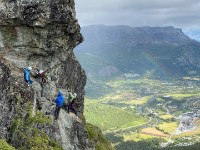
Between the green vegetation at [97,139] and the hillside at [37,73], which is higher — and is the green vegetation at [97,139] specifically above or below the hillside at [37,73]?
below

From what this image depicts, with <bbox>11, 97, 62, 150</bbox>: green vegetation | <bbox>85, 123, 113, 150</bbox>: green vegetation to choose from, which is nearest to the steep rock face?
<bbox>11, 97, 62, 150</bbox>: green vegetation

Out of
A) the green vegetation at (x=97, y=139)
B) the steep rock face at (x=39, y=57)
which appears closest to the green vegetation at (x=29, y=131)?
the steep rock face at (x=39, y=57)

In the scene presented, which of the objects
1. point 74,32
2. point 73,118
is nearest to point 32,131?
point 73,118

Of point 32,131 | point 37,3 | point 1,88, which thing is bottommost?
point 32,131

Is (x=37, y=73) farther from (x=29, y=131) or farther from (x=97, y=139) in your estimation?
(x=97, y=139)

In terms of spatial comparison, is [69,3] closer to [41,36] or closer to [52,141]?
[41,36]

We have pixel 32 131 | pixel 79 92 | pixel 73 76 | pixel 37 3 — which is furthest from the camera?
pixel 79 92

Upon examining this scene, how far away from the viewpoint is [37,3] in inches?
2191

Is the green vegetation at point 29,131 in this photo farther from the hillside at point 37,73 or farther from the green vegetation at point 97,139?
the green vegetation at point 97,139

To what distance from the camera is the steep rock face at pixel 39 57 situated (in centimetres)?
4718

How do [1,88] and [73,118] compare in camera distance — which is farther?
[73,118]

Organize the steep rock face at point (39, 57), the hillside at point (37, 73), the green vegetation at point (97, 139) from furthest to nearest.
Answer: the green vegetation at point (97, 139) < the steep rock face at point (39, 57) < the hillside at point (37, 73)

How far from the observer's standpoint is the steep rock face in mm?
47178

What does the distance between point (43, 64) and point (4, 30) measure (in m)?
9.48
